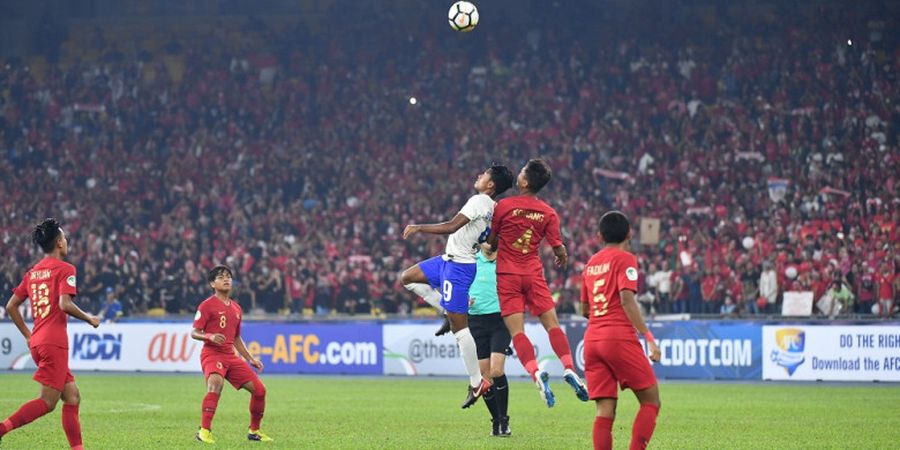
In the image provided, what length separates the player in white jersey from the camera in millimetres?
13867

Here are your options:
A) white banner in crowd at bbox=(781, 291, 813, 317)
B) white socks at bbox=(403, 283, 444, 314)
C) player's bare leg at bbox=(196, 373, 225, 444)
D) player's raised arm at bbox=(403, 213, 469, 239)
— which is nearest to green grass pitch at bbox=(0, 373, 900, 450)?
player's bare leg at bbox=(196, 373, 225, 444)

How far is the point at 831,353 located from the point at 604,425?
17.6 meters

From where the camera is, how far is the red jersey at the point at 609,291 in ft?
31.9

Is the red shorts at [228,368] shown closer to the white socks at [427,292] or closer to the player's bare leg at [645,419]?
the white socks at [427,292]

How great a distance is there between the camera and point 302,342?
102ft

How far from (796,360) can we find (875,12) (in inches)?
690

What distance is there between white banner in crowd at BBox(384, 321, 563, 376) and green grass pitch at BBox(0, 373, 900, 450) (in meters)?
1.89

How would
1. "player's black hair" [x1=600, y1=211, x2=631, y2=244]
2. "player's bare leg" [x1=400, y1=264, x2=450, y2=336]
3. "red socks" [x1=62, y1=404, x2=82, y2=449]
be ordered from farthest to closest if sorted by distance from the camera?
"player's bare leg" [x1=400, y1=264, x2=450, y2=336]
"red socks" [x1=62, y1=404, x2=82, y2=449]
"player's black hair" [x1=600, y1=211, x2=631, y2=244]

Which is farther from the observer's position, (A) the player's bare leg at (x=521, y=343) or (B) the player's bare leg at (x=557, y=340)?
(A) the player's bare leg at (x=521, y=343)

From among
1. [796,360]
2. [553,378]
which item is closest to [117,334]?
[553,378]

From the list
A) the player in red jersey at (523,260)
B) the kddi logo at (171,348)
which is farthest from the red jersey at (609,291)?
the kddi logo at (171,348)

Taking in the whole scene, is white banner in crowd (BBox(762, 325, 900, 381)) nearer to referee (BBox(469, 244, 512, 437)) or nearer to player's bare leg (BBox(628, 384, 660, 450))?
referee (BBox(469, 244, 512, 437))

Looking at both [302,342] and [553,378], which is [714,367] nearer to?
[553,378]

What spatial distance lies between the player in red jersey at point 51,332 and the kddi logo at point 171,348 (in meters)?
19.4
